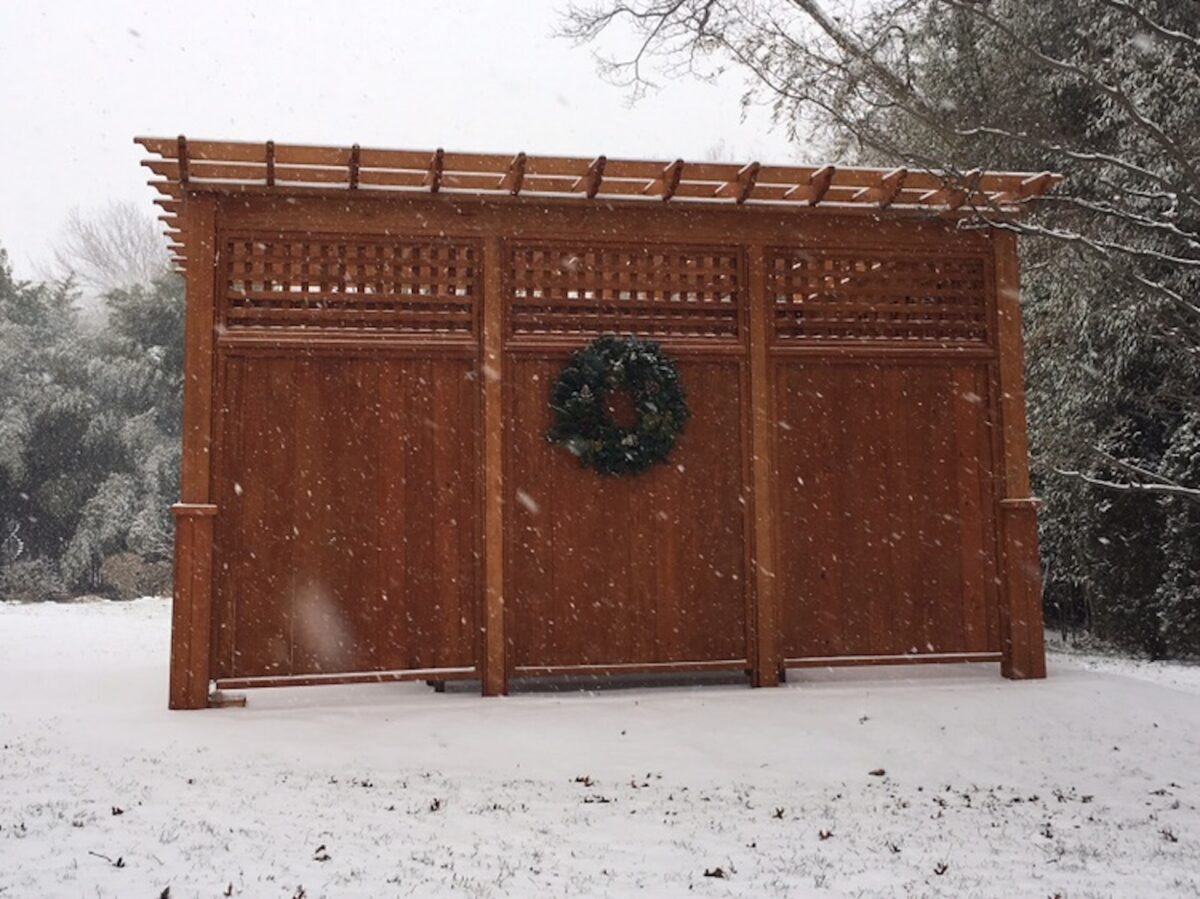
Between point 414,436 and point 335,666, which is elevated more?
point 414,436

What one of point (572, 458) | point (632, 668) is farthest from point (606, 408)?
point (632, 668)

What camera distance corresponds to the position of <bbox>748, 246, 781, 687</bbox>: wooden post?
663 centimetres

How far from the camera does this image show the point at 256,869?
3.43 m

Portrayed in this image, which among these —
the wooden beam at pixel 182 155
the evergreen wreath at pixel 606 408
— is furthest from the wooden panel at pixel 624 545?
the wooden beam at pixel 182 155

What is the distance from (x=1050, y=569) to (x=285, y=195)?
7.40 meters

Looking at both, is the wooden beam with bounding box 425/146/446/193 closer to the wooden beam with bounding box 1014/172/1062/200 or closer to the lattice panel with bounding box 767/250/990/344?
the lattice panel with bounding box 767/250/990/344

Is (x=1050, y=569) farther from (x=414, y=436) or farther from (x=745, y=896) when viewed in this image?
(x=745, y=896)

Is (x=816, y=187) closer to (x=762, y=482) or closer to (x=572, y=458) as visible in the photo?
(x=762, y=482)

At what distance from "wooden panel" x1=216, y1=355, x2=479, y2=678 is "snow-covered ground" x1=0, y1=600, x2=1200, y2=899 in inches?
14.1

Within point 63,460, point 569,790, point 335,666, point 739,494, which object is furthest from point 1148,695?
point 63,460

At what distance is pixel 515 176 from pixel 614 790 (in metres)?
3.34

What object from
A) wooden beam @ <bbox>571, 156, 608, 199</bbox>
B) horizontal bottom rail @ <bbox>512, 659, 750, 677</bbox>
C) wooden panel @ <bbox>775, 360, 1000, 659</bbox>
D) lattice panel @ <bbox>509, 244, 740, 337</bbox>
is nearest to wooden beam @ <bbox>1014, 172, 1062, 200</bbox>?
wooden panel @ <bbox>775, 360, 1000, 659</bbox>

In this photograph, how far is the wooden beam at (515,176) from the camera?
6137 millimetres

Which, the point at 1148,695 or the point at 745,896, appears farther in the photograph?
the point at 1148,695
